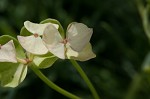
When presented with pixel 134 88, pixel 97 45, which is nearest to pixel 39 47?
pixel 134 88

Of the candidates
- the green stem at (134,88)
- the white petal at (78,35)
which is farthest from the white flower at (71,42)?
the green stem at (134,88)

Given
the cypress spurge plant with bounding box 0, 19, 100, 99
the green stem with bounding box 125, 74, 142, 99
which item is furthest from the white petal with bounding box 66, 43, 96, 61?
the green stem with bounding box 125, 74, 142, 99

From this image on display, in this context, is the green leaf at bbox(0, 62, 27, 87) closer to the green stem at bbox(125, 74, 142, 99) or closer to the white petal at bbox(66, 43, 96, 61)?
the white petal at bbox(66, 43, 96, 61)

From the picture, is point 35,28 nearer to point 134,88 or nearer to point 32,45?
point 32,45

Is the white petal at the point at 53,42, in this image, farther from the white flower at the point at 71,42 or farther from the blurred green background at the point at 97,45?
the blurred green background at the point at 97,45

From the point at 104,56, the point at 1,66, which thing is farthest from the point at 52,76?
the point at 1,66

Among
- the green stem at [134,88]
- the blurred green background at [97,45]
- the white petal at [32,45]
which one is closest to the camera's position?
the white petal at [32,45]

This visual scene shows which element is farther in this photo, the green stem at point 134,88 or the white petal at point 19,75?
the green stem at point 134,88

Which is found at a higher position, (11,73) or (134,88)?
(11,73)
